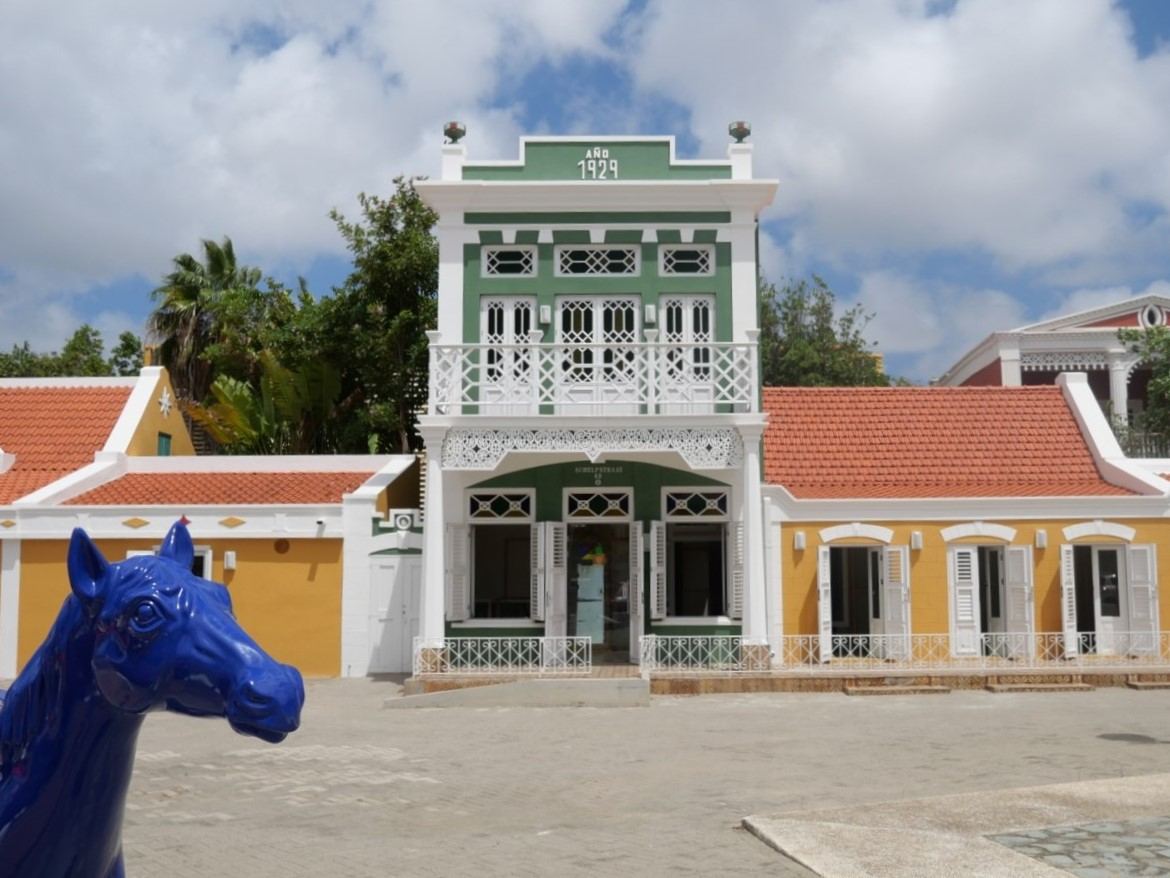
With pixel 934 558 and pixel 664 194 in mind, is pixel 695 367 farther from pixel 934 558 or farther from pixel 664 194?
pixel 934 558

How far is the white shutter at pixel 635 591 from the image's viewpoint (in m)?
16.7

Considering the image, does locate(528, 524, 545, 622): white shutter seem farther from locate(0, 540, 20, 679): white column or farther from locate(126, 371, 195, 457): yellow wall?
locate(126, 371, 195, 457): yellow wall

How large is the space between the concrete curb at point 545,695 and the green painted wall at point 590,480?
339 centimetres

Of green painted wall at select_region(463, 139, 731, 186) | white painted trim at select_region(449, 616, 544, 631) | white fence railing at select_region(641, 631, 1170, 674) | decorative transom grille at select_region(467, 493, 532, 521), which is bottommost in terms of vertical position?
white fence railing at select_region(641, 631, 1170, 674)

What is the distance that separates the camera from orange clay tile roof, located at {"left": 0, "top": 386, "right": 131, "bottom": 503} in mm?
19500

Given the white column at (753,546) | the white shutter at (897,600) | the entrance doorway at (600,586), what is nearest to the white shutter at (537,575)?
the entrance doorway at (600,586)

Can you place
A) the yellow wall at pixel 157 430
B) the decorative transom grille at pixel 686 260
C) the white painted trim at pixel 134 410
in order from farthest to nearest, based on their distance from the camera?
the yellow wall at pixel 157 430 < the white painted trim at pixel 134 410 < the decorative transom grille at pixel 686 260

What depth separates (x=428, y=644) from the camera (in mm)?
15484

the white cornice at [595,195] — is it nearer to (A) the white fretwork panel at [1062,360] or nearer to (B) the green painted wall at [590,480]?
(B) the green painted wall at [590,480]

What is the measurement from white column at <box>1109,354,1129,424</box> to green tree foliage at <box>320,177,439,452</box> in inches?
674

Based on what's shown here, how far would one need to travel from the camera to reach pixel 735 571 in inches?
658

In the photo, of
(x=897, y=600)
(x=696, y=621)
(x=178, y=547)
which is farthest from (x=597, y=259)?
(x=178, y=547)

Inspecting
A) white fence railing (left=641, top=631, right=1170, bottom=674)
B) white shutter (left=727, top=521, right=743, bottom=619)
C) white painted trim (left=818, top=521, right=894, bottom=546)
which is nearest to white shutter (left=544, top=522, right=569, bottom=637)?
white fence railing (left=641, top=631, right=1170, bottom=674)

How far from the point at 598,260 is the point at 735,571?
17.5 ft
